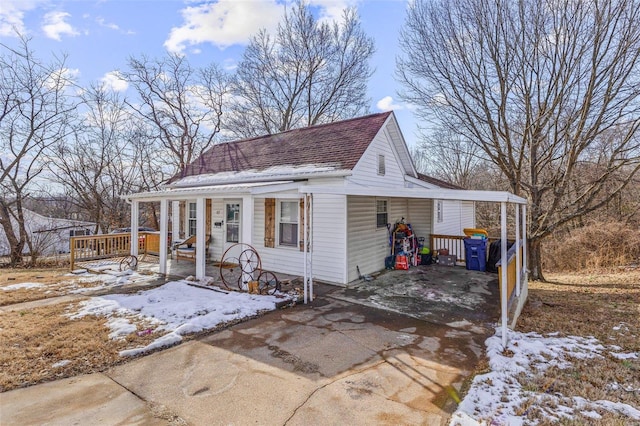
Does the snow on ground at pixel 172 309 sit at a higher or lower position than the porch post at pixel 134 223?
lower

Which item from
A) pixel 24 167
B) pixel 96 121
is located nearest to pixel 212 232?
pixel 24 167

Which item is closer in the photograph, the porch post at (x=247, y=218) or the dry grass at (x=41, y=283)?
the dry grass at (x=41, y=283)

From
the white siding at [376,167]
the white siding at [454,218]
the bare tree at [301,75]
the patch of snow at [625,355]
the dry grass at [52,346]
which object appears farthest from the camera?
the bare tree at [301,75]

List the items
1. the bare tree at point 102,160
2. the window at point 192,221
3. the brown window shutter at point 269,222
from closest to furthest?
the brown window shutter at point 269,222, the window at point 192,221, the bare tree at point 102,160

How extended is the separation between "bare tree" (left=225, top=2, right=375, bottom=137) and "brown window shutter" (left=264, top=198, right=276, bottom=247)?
13999mm

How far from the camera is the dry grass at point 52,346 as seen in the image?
3742 millimetres

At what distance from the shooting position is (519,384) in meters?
3.56

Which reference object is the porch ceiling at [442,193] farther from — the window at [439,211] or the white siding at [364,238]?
the window at [439,211]

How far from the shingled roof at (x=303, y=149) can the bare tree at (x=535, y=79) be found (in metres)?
2.09

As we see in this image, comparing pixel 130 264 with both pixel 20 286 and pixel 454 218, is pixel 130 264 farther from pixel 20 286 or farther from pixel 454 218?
pixel 454 218

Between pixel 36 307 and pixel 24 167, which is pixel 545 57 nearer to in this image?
pixel 36 307

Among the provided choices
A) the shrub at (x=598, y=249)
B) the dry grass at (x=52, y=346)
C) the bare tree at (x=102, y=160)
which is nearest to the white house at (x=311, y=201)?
the dry grass at (x=52, y=346)

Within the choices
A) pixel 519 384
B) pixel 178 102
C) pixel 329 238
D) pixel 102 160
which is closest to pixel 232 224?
pixel 329 238

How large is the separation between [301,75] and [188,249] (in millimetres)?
15515
